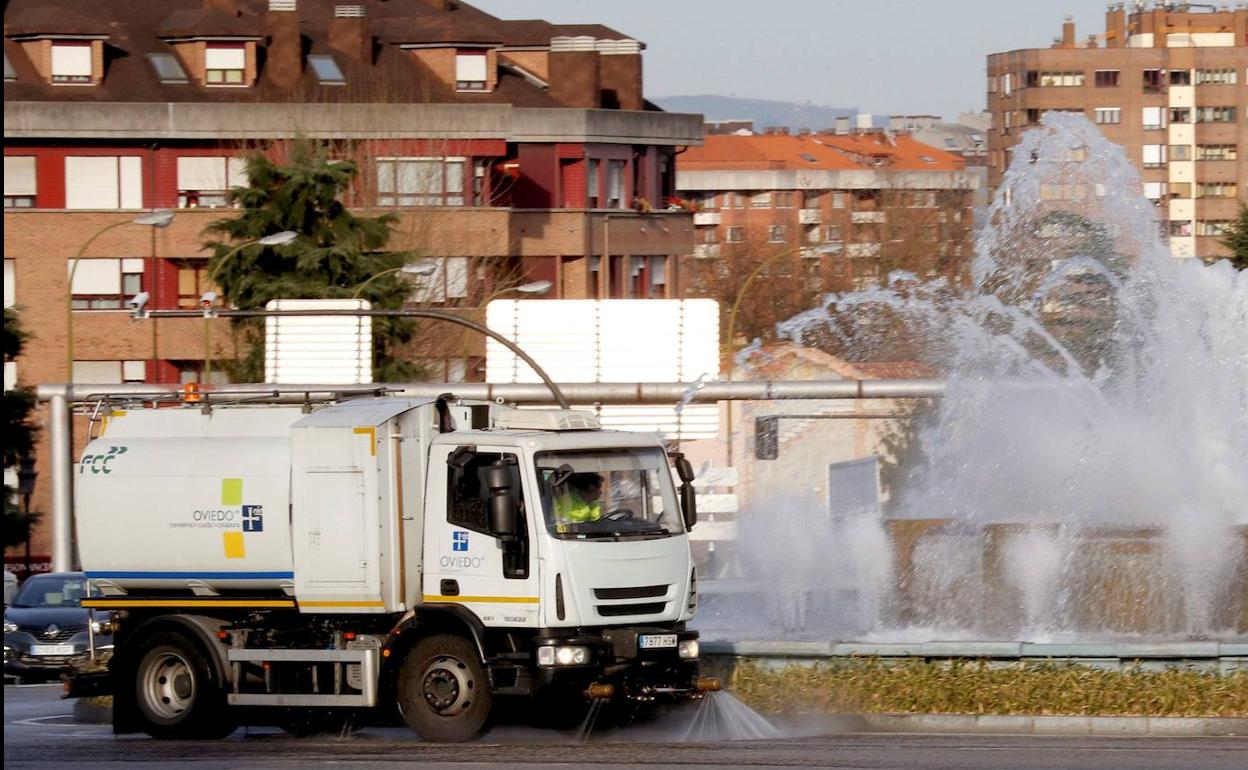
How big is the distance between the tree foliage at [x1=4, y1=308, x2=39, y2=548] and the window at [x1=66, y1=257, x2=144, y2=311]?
26.4 m

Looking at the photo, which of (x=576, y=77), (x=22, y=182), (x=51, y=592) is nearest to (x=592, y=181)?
(x=576, y=77)

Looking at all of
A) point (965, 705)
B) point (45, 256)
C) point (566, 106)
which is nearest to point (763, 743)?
point (965, 705)

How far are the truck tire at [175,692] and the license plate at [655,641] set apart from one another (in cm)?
353

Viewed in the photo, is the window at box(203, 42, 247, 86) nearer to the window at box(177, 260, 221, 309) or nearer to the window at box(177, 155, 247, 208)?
the window at box(177, 155, 247, 208)

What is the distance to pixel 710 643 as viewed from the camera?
18562 millimetres

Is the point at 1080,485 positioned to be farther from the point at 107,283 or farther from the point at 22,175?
the point at 22,175

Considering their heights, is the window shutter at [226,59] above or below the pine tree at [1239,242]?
above

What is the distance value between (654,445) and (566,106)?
5963 cm

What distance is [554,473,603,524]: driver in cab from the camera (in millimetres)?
16109

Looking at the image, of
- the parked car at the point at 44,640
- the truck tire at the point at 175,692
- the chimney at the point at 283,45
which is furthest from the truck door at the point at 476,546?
the chimney at the point at 283,45

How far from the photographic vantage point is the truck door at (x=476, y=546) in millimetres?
15953

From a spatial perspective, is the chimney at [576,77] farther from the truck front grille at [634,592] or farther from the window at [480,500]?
the truck front grille at [634,592]

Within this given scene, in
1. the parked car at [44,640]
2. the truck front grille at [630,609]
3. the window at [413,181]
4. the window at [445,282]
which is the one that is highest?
the window at [413,181]

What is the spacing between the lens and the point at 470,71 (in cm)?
7425
